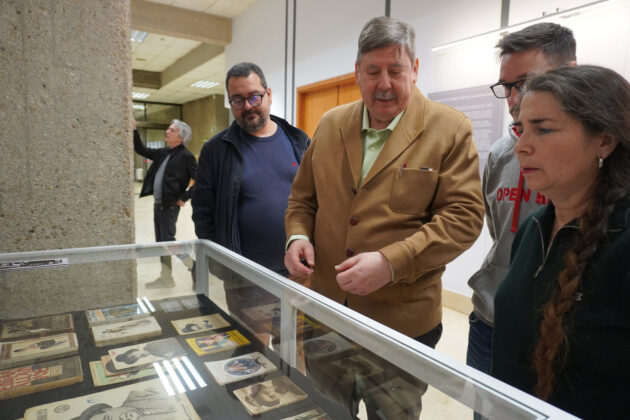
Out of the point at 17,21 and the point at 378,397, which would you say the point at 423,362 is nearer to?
the point at 378,397

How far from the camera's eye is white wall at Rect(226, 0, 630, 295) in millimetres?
2639

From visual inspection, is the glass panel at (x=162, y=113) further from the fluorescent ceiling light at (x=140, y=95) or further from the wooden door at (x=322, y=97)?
the wooden door at (x=322, y=97)

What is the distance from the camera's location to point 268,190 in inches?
79.5

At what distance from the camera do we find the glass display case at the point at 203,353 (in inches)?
27.5

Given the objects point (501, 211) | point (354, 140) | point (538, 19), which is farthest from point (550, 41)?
point (538, 19)

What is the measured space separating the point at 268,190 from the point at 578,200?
1.39m

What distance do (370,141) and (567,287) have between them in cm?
77

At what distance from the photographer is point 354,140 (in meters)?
1.40

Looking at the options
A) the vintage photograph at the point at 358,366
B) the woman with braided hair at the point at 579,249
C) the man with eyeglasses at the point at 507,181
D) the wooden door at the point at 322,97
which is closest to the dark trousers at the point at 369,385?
the vintage photograph at the point at 358,366

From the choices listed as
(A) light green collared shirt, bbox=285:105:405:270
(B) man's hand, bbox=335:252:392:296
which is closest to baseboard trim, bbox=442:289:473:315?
(A) light green collared shirt, bbox=285:105:405:270

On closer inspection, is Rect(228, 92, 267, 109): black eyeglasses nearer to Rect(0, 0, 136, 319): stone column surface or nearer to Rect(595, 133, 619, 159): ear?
Rect(0, 0, 136, 319): stone column surface

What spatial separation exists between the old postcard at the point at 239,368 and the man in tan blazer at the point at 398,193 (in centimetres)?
33

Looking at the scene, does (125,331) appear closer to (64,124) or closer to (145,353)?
(145,353)

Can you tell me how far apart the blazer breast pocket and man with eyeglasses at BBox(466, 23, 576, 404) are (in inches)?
10.9
